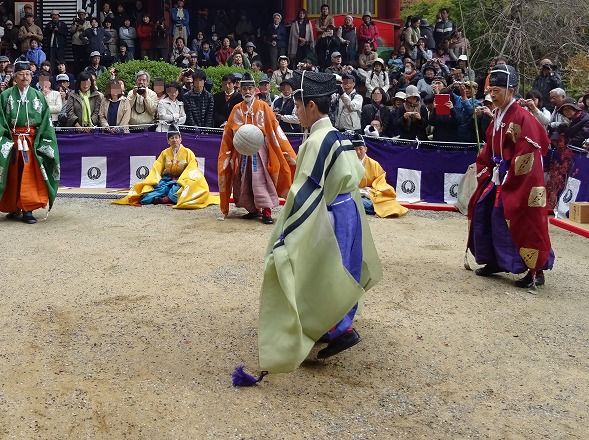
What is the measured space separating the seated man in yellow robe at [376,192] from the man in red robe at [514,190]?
3.27 m

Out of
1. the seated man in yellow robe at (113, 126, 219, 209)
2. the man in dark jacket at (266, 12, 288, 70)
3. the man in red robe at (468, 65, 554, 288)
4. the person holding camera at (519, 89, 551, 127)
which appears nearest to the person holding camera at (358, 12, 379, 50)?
the man in dark jacket at (266, 12, 288, 70)

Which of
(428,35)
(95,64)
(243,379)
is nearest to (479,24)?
(428,35)

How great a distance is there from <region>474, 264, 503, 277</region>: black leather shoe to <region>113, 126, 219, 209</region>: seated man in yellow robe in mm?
4425

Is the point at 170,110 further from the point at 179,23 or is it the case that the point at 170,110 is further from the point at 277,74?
the point at 179,23

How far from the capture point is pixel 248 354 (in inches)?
179

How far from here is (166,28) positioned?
681 inches

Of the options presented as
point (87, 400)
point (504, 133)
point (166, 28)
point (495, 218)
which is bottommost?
point (87, 400)

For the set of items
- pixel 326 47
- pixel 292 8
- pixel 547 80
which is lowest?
pixel 547 80

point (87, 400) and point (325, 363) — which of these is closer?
point (87, 400)

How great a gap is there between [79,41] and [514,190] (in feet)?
40.6

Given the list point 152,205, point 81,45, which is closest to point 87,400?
point 152,205

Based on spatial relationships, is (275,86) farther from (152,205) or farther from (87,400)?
(87,400)

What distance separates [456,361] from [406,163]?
6.35 m

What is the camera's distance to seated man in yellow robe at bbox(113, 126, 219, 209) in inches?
395
